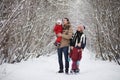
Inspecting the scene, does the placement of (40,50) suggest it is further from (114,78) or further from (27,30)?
(114,78)

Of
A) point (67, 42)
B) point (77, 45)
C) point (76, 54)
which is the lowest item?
point (76, 54)

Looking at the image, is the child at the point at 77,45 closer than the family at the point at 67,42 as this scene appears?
No

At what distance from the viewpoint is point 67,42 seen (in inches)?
424

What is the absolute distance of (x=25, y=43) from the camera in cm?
1376

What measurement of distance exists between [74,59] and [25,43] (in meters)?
3.47

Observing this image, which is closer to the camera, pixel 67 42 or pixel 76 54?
pixel 67 42

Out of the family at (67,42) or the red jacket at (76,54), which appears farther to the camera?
the red jacket at (76,54)

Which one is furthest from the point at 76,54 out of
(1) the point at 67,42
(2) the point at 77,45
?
(1) the point at 67,42

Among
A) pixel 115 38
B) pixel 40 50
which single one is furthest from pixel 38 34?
pixel 115 38

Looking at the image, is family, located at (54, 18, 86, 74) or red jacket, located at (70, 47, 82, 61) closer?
family, located at (54, 18, 86, 74)

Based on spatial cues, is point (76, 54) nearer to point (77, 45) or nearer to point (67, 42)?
point (77, 45)

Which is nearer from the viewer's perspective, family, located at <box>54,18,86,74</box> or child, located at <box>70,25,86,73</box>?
family, located at <box>54,18,86,74</box>

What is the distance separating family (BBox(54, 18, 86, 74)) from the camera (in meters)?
10.7

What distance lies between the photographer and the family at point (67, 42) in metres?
10.7
